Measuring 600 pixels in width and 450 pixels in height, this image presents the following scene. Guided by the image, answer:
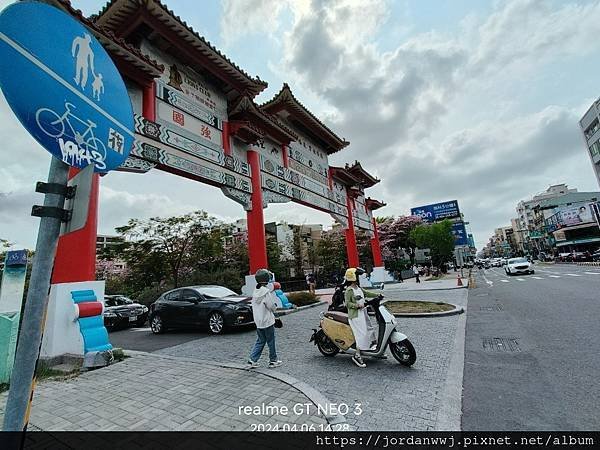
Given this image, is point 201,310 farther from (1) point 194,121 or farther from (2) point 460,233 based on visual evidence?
(2) point 460,233

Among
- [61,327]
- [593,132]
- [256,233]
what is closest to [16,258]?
[61,327]

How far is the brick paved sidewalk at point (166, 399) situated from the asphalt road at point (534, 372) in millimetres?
1948

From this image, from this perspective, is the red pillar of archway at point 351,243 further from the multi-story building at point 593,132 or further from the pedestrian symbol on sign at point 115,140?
the multi-story building at point 593,132

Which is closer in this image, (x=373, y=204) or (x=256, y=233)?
(x=256, y=233)

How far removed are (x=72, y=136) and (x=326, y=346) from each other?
16.3ft

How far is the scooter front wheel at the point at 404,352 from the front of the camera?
179 inches

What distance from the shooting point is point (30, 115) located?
59.1 inches

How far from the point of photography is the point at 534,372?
409 cm

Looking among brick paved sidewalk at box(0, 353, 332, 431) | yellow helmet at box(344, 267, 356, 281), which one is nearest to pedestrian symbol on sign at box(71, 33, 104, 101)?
brick paved sidewalk at box(0, 353, 332, 431)

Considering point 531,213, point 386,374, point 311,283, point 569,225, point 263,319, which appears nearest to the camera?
point 386,374

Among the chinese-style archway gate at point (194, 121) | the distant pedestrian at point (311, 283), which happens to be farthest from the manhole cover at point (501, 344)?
the distant pedestrian at point (311, 283)

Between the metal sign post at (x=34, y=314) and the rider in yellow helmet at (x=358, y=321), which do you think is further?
the rider in yellow helmet at (x=358, y=321)

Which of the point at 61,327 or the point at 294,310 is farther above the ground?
the point at 61,327

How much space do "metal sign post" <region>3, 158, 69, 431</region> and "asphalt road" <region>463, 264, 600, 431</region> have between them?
343 cm
